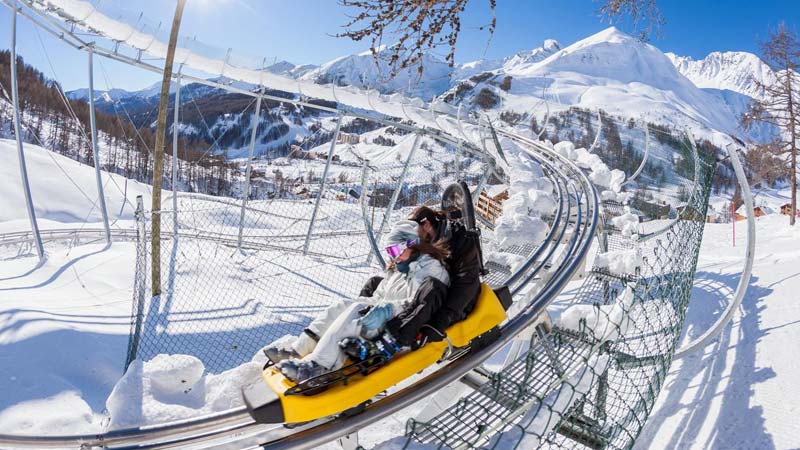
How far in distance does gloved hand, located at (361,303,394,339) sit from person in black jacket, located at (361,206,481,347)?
50mm

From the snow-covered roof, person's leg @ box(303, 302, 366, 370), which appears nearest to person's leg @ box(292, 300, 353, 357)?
person's leg @ box(303, 302, 366, 370)

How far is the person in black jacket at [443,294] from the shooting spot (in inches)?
89.5

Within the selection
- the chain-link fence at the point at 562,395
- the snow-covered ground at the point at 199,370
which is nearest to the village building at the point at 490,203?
the snow-covered ground at the point at 199,370

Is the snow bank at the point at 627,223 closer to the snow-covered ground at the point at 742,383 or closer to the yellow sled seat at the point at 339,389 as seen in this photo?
the snow-covered ground at the point at 742,383

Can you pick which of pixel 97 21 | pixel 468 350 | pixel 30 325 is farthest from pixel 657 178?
pixel 97 21

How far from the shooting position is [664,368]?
9.33ft

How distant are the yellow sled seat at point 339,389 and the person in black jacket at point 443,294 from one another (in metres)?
0.06

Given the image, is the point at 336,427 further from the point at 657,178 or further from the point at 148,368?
the point at 657,178

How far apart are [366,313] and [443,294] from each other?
1.43 ft

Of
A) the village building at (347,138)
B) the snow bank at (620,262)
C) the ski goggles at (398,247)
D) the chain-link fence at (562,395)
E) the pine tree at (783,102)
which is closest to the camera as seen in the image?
the chain-link fence at (562,395)

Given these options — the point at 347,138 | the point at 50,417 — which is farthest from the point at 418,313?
the point at 347,138

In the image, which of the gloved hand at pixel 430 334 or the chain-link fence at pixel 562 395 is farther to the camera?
the gloved hand at pixel 430 334

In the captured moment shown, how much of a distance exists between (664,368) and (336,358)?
2096 mm

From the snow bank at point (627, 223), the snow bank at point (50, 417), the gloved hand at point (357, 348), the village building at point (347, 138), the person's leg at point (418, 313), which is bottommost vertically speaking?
the snow bank at point (50, 417)
